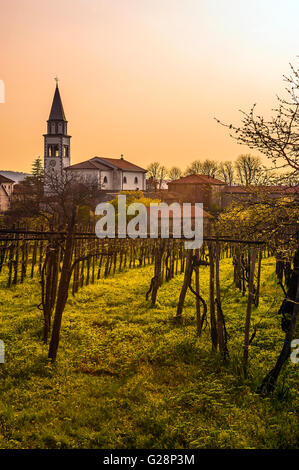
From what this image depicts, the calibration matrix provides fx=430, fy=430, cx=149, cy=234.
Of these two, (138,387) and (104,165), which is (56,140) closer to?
(104,165)

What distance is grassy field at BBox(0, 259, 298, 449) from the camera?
5.38 meters

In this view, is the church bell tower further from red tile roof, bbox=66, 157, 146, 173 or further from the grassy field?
the grassy field

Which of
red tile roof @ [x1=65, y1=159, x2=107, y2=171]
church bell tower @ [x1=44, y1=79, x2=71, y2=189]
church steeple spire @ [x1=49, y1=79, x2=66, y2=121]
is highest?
church steeple spire @ [x1=49, y1=79, x2=66, y2=121]

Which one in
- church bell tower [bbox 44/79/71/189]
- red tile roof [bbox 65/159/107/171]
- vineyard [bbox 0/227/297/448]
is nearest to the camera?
vineyard [bbox 0/227/297/448]

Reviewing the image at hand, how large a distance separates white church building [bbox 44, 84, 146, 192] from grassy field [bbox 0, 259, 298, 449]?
59.5m

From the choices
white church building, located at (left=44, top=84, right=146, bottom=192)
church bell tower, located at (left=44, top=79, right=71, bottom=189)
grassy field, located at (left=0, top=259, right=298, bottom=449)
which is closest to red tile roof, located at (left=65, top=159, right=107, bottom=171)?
white church building, located at (left=44, top=84, right=146, bottom=192)

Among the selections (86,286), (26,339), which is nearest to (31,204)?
(86,286)

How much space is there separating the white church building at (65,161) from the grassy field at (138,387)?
195 feet

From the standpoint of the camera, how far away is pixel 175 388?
6.67 meters

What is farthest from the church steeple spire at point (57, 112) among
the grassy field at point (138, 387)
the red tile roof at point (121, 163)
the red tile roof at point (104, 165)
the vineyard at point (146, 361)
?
the grassy field at point (138, 387)

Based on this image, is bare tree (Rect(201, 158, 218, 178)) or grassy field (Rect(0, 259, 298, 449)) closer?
grassy field (Rect(0, 259, 298, 449))

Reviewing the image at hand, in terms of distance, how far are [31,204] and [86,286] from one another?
24.6 meters
